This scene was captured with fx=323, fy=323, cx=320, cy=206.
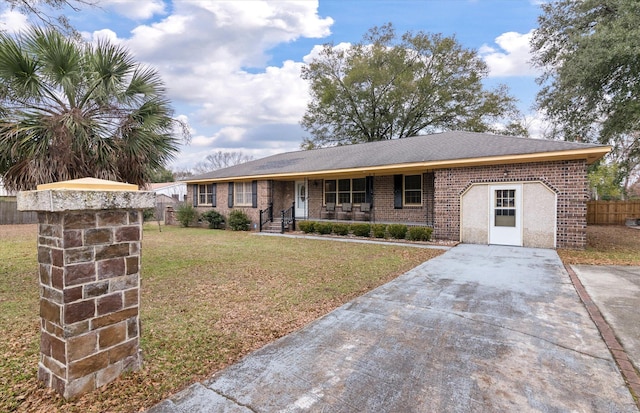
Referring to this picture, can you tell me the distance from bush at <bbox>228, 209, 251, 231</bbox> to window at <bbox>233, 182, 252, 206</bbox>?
0.77 m

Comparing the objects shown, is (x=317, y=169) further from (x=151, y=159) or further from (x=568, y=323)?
(x=568, y=323)

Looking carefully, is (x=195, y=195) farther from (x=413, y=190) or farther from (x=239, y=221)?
(x=413, y=190)

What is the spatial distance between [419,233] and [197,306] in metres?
8.41

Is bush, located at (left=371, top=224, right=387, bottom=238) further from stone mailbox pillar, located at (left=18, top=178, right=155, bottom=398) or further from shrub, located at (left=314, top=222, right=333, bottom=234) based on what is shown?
stone mailbox pillar, located at (left=18, top=178, right=155, bottom=398)

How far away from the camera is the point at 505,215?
9.80 meters

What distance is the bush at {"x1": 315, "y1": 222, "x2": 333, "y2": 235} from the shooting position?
44.2 feet

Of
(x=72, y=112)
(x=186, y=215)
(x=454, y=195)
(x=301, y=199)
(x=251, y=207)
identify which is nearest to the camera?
(x=72, y=112)

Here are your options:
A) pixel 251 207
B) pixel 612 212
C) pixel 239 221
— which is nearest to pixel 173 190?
pixel 251 207

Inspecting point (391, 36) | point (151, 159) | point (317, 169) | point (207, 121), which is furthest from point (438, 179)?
point (391, 36)

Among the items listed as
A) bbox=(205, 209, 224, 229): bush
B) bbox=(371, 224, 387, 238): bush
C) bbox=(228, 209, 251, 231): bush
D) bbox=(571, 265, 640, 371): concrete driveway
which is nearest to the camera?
bbox=(571, 265, 640, 371): concrete driveway

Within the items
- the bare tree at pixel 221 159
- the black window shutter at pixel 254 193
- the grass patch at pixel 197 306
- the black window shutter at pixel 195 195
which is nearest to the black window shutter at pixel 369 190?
the grass patch at pixel 197 306

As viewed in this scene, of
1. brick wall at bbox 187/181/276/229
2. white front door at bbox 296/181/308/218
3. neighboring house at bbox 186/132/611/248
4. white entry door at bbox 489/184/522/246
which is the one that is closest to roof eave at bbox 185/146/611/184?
neighboring house at bbox 186/132/611/248

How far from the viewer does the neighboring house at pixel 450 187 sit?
8.99 m

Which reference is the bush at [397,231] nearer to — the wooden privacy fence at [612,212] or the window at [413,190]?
the window at [413,190]
